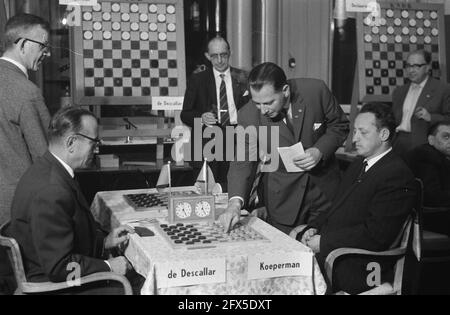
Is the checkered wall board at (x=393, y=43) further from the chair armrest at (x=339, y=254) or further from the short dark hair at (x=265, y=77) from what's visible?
the chair armrest at (x=339, y=254)

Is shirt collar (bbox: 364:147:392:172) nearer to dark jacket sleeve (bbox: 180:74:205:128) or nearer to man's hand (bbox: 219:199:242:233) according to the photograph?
man's hand (bbox: 219:199:242:233)

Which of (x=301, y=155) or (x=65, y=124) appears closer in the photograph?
Answer: (x=65, y=124)

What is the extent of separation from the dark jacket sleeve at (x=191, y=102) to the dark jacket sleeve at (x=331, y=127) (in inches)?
60.4

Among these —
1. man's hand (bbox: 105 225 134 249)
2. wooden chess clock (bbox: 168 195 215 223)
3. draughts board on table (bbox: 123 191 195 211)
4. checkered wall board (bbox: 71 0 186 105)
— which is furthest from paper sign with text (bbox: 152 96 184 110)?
man's hand (bbox: 105 225 134 249)

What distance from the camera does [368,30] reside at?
4914 millimetres

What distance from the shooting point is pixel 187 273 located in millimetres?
1942


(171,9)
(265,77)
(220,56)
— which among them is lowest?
(265,77)

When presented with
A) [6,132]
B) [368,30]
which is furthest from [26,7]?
[368,30]

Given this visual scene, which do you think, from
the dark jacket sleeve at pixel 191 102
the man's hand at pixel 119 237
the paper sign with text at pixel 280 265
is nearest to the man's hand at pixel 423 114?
the dark jacket sleeve at pixel 191 102

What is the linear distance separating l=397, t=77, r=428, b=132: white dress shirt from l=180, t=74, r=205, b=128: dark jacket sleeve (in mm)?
1579

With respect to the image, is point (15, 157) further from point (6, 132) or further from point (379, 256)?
point (379, 256)

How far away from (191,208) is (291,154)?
618 millimetres

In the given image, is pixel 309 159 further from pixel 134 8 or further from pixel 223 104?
pixel 134 8

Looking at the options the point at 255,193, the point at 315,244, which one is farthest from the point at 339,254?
the point at 255,193
